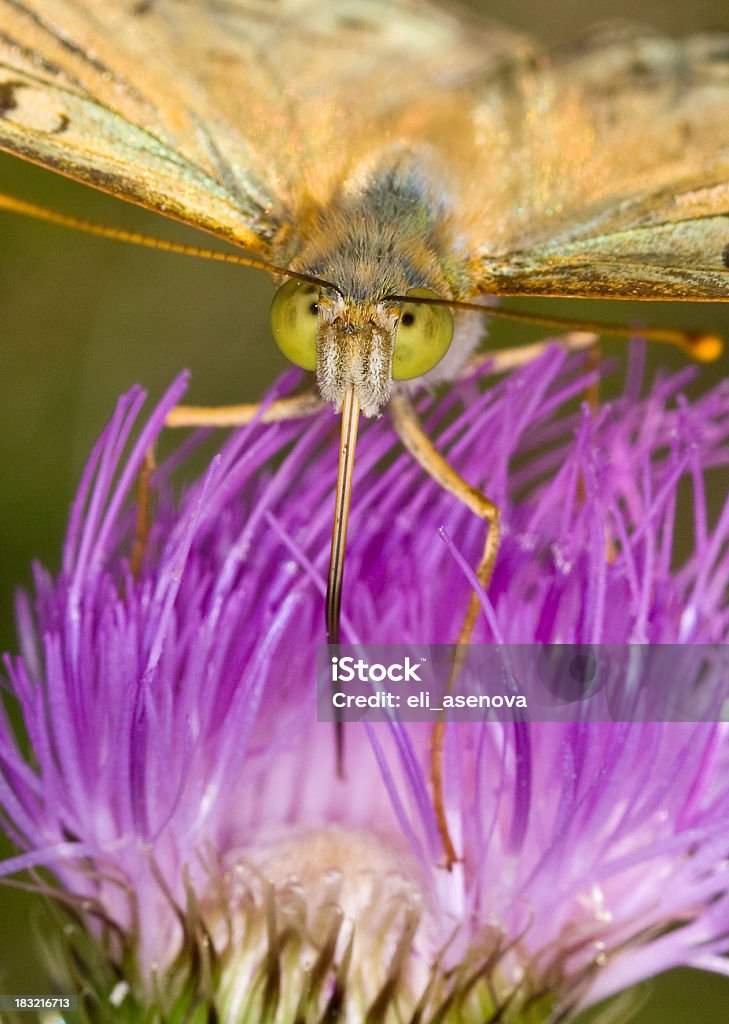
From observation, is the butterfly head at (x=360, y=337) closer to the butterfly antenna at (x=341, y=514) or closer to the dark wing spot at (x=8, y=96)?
the butterfly antenna at (x=341, y=514)

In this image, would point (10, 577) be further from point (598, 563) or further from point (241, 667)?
point (598, 563)

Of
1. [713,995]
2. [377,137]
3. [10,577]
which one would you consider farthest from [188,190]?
[713,995]

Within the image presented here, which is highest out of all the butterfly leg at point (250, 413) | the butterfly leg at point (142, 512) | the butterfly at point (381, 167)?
the butterfly at point (381, 167)

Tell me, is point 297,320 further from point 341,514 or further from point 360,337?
point 341,514

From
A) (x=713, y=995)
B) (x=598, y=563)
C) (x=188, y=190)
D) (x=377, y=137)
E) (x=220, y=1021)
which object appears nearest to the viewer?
(x=220, y=1021)

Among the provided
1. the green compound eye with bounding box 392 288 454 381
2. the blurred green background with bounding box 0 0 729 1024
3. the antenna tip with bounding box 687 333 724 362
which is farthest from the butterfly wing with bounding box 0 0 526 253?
the blurred green background with bounding box 0 0 729 1024

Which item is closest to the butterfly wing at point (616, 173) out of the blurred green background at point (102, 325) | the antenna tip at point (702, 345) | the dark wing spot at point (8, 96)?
the antenna tip at point (702, 345)
